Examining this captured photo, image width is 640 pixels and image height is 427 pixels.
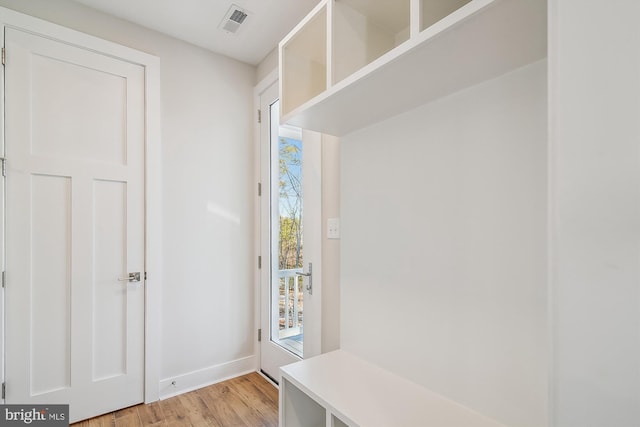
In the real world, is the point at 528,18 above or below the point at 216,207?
above

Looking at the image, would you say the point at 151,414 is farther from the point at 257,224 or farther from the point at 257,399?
the point at 257,224

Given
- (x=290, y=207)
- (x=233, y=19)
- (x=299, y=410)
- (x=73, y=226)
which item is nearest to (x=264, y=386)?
(x=299, y=410)

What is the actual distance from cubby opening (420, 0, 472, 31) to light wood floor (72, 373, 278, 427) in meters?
2.19

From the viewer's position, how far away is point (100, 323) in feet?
6.49

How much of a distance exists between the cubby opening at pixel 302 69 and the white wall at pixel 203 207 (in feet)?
3.97

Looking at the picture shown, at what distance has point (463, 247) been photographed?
43.8 inches

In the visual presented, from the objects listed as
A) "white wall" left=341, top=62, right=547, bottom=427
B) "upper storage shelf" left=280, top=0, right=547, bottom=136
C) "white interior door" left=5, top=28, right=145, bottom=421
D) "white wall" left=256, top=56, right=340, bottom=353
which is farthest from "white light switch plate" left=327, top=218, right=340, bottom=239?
"white interior door" left=5, top=28, right=145, bottom=421

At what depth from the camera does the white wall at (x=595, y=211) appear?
47 centimetres

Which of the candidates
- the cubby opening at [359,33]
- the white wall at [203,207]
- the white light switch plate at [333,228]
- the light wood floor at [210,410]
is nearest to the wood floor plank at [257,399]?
the light wood floor at [210,410]

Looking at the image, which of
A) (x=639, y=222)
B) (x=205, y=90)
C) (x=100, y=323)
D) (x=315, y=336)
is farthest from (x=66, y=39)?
(x=639, y=222)

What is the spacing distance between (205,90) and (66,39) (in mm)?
859

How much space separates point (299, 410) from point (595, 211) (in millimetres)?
1423

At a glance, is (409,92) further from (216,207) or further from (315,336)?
(216,207)

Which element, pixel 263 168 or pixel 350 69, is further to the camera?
pixel 263 168
